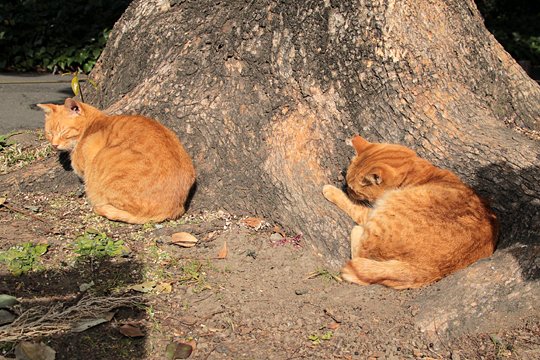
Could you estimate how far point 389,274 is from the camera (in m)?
3.82

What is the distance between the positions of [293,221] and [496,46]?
219 cm

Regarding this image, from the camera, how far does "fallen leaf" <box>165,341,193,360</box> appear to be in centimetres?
326

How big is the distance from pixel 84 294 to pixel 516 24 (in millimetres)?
12254

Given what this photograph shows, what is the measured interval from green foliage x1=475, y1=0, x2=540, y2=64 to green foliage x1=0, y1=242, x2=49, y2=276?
34.2ft

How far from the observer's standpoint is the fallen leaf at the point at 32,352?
3059mm

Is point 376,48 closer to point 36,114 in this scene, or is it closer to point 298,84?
point 298,84

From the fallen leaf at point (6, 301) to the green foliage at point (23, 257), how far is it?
0.40 m

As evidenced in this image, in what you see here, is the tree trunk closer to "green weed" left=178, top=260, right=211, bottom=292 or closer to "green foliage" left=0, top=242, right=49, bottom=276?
"green weed" left=178, top=260, right=211, bottom=292

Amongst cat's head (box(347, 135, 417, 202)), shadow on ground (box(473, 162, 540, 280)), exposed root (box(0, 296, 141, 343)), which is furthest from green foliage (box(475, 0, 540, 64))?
exposed root (box(0, 296, 141, 343))

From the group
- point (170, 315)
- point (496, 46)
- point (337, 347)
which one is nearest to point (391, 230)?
point (337, 347)

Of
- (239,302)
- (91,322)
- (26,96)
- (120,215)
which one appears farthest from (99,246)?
(26,96)

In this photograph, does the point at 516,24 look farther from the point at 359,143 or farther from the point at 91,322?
the point at 91,322

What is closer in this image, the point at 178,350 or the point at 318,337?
the point at 178,350

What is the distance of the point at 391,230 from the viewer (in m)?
4.08
